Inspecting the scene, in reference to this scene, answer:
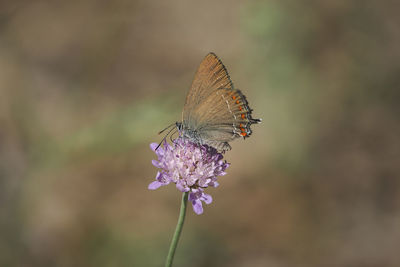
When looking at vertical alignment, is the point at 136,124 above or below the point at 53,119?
below

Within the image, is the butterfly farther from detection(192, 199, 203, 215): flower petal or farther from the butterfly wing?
detection(192, 199, 203, 215): flower petal

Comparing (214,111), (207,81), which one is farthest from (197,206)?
(207,81)

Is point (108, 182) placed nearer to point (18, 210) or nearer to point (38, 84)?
point (18, 210)

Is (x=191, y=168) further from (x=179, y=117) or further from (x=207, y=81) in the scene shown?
(x=179, y=117)

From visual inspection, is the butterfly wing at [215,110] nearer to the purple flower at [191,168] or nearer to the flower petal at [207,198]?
the purple flower at [191,168]

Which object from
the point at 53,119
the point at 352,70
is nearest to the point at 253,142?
the point at 352,70

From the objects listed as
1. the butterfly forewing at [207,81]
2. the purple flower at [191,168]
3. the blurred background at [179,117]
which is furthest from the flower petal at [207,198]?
the blurred background at [179,117]
